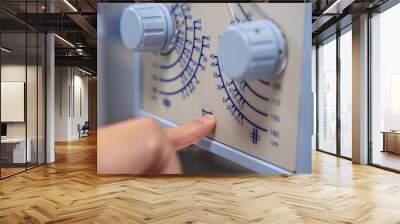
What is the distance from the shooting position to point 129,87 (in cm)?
541

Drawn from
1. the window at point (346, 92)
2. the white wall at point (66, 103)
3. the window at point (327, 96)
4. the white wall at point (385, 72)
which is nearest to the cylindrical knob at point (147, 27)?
the white wall at point (385, 72)

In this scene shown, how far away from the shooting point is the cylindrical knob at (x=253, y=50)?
3.82 m

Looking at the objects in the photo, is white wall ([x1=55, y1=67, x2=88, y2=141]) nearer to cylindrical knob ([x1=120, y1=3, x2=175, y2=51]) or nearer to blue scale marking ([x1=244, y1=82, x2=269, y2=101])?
cylindrical knob ([x1=120, y1=3, x2=175, y2=51])

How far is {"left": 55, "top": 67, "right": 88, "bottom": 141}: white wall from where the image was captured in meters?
15.7

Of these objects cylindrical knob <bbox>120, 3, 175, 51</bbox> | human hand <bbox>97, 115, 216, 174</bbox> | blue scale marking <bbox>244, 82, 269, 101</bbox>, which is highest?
cylindrical knob <bbox>120, 3, 175, 51</bbox>

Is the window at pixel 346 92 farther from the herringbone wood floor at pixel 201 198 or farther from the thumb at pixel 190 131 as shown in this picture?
the thumb at pixel 190 131

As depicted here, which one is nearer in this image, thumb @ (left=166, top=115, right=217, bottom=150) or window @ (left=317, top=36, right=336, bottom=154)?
thumb @ (left=166, top=115, right=217, bottom=150)

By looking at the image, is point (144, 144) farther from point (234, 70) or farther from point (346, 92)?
point (346, 92)

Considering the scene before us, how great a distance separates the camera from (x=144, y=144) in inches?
215

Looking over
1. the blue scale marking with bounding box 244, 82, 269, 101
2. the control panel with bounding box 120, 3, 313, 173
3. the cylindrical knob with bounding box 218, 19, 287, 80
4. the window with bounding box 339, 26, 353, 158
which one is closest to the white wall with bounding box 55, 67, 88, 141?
the window with bounding box 339, 26, 353, 158

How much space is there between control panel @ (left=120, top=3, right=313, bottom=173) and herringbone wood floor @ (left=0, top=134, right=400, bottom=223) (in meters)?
0.55

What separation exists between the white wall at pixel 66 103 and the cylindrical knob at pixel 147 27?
11.4m

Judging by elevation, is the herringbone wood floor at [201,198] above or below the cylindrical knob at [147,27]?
below

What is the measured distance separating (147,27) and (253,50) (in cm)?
149
